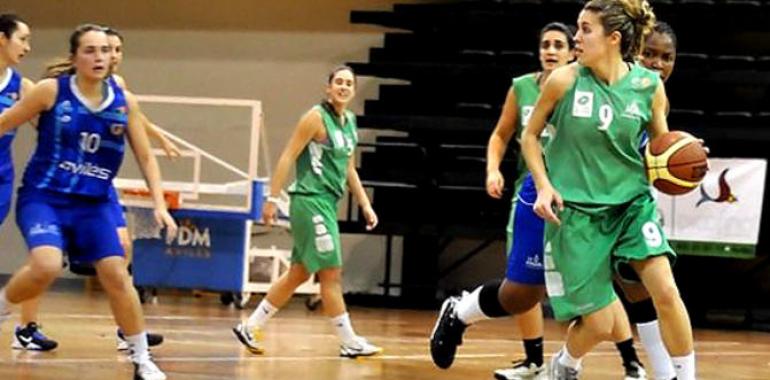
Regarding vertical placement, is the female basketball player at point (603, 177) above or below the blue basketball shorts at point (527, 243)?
above

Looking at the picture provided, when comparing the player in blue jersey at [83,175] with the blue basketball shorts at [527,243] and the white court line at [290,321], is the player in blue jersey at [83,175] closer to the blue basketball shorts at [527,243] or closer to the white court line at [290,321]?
the blue basketball shorts at [527,243]

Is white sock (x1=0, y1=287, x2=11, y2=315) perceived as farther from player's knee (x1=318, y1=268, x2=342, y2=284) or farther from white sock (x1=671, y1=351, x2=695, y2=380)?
white sock (x1=671, y1=351, x2=695, y2=380)

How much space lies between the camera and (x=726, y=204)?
1143cm

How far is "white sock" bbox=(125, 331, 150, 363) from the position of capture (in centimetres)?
566

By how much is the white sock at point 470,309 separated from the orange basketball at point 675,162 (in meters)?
1.48

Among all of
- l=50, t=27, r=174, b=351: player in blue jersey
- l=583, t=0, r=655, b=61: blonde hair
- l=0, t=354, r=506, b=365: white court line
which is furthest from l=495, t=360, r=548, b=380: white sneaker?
l=583, t=0, r=655, b=61: blonde hair

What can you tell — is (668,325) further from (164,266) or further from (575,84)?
(164,266)

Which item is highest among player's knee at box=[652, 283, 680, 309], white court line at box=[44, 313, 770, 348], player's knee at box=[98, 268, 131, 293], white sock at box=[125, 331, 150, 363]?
player's knee at box=[652, 283, 680, 309]

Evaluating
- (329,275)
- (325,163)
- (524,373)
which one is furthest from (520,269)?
(325,163)

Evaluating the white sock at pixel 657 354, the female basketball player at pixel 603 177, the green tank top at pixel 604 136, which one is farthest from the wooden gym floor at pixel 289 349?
the green tank top at pixel 604 136

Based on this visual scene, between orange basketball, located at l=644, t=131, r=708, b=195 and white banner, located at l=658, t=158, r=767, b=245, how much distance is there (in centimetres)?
644

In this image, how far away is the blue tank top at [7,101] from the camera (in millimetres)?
6875

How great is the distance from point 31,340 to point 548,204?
3.24m

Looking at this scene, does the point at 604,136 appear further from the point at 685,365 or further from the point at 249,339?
the point at 249,339
